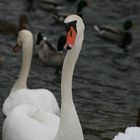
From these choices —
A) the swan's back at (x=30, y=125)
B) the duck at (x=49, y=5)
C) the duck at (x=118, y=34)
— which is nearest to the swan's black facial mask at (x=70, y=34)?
the swan's back at (x=30, y=125)

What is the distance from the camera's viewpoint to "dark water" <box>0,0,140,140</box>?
10.6 metres

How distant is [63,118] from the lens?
6.41 m

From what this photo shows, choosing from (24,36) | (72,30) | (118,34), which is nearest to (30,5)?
(118,34)

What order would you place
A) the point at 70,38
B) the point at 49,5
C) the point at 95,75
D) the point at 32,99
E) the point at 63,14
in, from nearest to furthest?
the point at 70,38
the point at 32,99
the point at 95,75
the point at 63,14
the point at 49,5

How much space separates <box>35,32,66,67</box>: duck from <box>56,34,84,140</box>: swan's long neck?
28.7 ft

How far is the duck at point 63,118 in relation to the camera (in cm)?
628

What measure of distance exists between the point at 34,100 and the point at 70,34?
132 inches

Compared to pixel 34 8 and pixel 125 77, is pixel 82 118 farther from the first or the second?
pixel 34 8

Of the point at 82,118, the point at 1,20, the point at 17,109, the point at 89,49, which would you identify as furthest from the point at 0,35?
the point at 17,109

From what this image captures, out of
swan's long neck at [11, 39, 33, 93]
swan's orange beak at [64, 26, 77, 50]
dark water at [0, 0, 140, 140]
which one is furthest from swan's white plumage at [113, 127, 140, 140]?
swan's long neck at [11, 39, 33, 93]

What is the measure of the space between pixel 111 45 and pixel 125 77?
12.3 ft

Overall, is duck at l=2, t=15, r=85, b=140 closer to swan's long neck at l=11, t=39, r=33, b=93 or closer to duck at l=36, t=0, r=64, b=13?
swan's long neck at l=11, t=39, r=33, b=93

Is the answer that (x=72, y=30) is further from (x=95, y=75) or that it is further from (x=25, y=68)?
(x=95, y=75)

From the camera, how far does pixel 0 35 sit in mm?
16562
